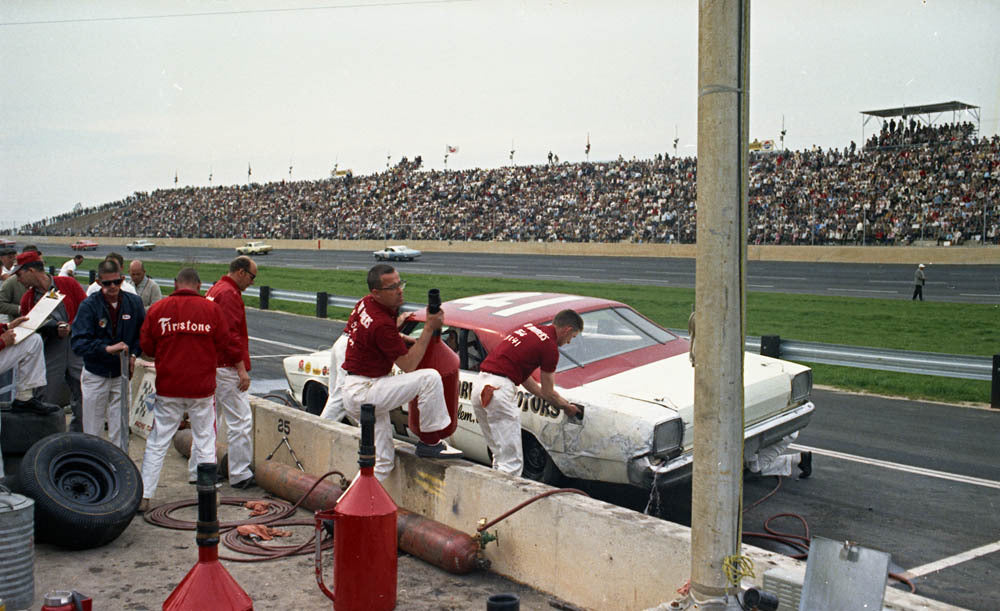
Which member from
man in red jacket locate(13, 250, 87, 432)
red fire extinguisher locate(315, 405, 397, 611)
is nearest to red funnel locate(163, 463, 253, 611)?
red fire extinguisher locate(315, 405, 397, 611)

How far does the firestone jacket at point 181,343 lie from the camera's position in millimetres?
6219

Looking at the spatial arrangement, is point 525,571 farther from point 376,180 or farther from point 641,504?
point 376,180

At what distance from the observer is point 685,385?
6.21 meters

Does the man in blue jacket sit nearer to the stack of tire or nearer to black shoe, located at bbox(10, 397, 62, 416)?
black shoe, located at bbox(10, 397, 62, 416)

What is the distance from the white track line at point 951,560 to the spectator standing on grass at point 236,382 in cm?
496

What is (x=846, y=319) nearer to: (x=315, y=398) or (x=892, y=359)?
(x=892, y=359)

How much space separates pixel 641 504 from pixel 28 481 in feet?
13.5

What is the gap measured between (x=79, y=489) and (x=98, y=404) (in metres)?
1.58

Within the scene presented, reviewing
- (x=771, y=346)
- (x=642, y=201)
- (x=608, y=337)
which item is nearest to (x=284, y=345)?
(x=771, y=346)

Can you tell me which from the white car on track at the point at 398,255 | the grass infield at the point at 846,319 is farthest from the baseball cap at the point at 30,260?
the white car on track at the point at 398,255

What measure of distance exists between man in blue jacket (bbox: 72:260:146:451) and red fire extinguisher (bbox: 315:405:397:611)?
331cm

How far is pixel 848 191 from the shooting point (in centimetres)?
4003

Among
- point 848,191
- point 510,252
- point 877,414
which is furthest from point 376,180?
point 877,414

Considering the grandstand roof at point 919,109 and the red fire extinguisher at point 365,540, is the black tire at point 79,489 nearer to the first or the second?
the red fire extinguisher at point 365,540
